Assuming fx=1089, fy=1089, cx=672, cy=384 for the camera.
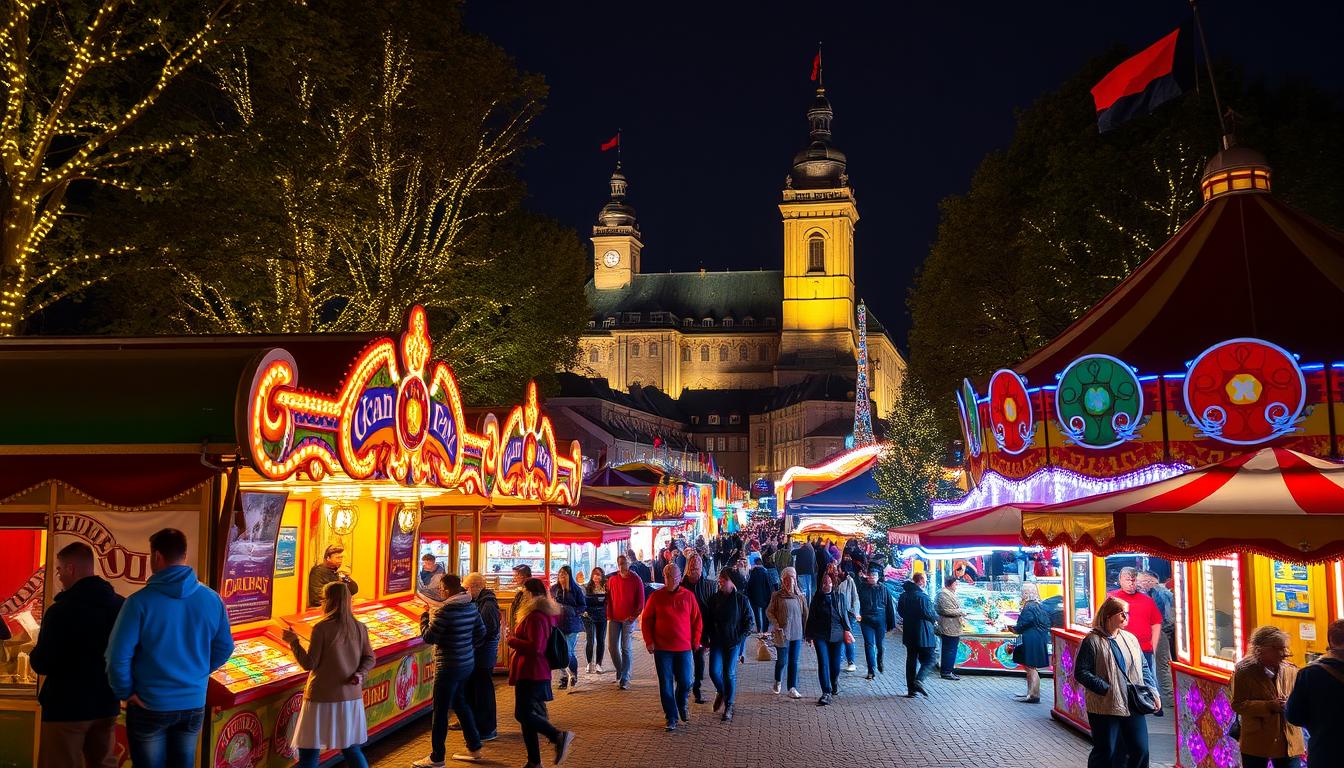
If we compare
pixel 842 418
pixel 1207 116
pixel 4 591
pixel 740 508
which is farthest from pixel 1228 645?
pixel 842 418

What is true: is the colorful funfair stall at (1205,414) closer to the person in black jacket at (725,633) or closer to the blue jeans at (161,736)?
the person in black jacket at (725,633)

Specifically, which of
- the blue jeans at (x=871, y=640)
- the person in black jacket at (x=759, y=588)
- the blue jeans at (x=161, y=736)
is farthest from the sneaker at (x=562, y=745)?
the person in black jacket at (x=759, y=588)

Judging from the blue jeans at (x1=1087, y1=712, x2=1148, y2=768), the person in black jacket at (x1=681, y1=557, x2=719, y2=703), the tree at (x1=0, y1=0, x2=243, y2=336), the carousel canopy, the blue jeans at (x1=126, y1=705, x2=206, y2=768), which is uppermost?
the tree at (x1=0, y1=0, x2=243, y2=336)

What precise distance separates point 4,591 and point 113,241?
586cm

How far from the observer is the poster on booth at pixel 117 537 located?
284 inches

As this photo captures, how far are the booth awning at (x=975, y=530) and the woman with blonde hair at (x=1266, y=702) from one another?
17.8 ft

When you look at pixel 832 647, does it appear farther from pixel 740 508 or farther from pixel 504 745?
pixel 740 508

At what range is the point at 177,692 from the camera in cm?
554

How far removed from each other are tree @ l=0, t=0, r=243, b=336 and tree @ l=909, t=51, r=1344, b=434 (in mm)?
14322

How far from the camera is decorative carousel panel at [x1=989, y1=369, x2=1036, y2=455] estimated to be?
33.5 ft

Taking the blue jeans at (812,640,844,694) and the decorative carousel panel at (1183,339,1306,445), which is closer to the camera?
the decorative carousel panel at (1183,339,1306,445)

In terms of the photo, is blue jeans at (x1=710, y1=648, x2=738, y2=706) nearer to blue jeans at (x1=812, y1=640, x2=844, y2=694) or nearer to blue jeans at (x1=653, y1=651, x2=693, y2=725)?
blue jeans at (x1=653, y1=651, x2=693, y2=725)

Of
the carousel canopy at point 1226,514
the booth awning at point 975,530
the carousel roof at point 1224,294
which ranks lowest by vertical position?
the booth awning at point 975,530

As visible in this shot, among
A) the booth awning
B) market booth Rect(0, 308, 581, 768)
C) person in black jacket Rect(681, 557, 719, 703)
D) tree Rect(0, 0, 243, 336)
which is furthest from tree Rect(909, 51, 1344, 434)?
tree Rect(0, 0, 243, 336)
